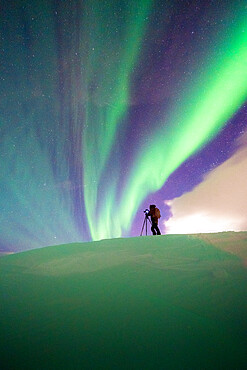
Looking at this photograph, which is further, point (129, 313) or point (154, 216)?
point (154, 216)

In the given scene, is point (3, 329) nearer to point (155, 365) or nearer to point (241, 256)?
point (155, 365)

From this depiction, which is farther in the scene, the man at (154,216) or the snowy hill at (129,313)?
the man at (154,216)

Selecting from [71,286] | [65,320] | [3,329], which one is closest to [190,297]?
[65,320]

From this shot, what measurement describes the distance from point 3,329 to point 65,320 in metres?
0.65

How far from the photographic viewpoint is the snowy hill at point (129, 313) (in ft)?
4.95

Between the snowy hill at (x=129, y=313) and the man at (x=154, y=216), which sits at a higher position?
the man at (x=154, y=216)

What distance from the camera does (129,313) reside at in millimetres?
2018

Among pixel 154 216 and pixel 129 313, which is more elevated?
pixel 154 216

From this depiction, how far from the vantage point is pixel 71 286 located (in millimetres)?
2736

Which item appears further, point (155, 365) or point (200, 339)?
point (200, 339)

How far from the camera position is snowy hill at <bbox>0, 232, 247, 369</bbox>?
1510 mm

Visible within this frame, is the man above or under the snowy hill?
above

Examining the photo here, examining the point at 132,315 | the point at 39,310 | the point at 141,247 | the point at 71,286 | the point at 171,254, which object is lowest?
the point at 132,315

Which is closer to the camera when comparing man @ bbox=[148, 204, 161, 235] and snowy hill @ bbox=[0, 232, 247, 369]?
snowy hill @ bbox=[0, 232, 247, 369]
